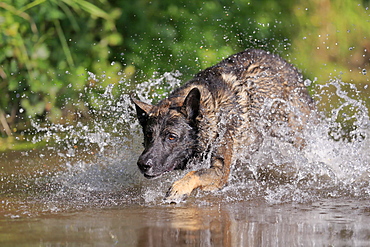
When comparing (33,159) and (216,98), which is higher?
(216,98)

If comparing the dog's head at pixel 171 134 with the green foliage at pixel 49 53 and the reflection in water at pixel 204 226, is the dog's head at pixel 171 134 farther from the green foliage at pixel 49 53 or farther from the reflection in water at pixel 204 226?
the green foliage at pixel 49 53

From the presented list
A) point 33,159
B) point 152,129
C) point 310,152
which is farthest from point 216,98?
point 33,159

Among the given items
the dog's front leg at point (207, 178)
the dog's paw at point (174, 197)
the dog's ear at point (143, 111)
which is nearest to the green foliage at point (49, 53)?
the dog's ear at point (143, 111)

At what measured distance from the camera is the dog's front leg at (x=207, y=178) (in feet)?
16.6

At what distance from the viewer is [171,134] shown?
18.0ft

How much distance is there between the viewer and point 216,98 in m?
5.82

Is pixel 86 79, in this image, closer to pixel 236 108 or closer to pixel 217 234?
pixel 236 108

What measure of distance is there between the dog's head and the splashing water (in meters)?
0.33

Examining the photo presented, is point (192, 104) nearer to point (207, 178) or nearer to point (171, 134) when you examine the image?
point (171, 134)

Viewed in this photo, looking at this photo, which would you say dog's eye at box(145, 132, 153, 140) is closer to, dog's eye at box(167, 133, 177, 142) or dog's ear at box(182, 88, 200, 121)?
dog's eye at box(167, 133, 177, 142)

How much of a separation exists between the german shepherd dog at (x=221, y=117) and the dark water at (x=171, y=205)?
174 mm

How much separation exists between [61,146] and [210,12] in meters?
3.52

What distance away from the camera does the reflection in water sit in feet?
11.9

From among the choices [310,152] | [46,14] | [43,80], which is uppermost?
[46,14]
